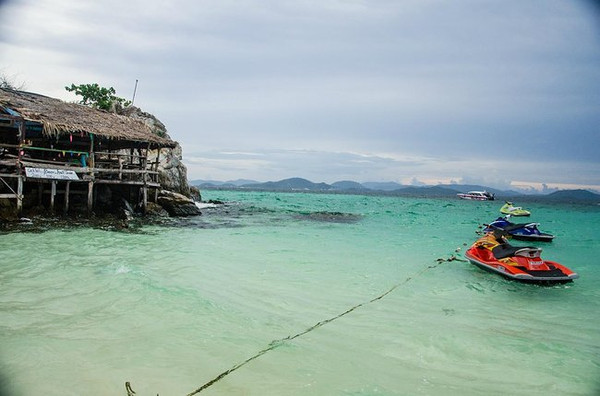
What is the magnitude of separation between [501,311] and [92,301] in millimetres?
7430

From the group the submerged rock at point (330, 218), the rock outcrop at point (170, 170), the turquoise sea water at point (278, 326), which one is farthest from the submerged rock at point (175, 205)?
the turquoise sea water at point (278, 326)

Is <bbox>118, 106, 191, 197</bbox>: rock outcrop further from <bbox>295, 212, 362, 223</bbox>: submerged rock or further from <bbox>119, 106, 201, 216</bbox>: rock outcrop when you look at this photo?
<bbox>295, 212, 362, 223</bbox>: submerged rock

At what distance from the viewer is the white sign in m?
14.4

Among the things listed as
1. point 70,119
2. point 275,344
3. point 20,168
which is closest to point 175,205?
point 70,119

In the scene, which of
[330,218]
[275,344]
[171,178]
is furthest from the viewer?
[171,178]

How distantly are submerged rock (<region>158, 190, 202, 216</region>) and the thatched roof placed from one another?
3.40m

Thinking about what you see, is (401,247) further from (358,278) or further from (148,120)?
(148,120)

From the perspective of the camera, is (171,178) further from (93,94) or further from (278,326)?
(278,326)

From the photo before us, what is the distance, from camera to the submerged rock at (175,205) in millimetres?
20969

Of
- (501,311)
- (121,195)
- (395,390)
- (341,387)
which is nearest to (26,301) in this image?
(341,387)

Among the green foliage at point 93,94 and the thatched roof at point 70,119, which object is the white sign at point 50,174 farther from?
Answer: the green foliage at point 93,94

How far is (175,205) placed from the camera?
69.4ft

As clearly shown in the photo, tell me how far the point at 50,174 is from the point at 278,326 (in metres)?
14.2

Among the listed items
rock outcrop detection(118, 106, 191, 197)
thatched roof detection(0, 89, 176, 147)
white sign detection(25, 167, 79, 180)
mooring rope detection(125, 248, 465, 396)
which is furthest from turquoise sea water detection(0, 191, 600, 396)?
rock outcrop detection(118, 106, 191, 197)
